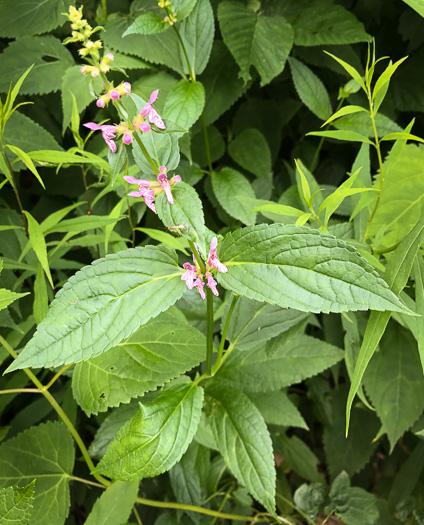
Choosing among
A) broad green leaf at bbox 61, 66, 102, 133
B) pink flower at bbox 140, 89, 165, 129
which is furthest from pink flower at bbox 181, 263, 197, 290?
broad green leaf at bbox 61, 66, 102, 133

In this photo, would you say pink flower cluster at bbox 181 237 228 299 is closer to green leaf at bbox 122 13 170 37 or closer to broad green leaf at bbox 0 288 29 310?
broad green leaf at bbox 0 288 29 310

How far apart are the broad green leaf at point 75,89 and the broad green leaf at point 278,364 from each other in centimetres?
55

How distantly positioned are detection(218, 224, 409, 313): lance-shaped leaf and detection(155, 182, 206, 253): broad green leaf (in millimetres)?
61

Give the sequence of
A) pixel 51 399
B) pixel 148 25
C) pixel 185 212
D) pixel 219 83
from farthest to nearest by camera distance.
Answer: pixel 219 83, pixel 148 25, pixel 51 399, pixel 185 212

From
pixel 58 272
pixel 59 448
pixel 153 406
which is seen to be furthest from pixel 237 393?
pixel 58 272

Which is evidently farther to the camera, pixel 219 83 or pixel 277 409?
pixel 219 83

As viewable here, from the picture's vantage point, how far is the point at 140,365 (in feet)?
2.18

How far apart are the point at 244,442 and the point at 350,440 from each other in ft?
1.85

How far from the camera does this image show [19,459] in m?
0.76

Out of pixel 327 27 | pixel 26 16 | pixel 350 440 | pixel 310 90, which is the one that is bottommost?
pixel 350 440

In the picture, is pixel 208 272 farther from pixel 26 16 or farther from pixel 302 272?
pixel 26 16

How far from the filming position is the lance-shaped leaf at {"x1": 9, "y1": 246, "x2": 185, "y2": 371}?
46 centimetres

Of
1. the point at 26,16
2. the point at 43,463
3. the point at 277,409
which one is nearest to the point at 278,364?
the point at 277,409

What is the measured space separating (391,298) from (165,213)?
24 cm
